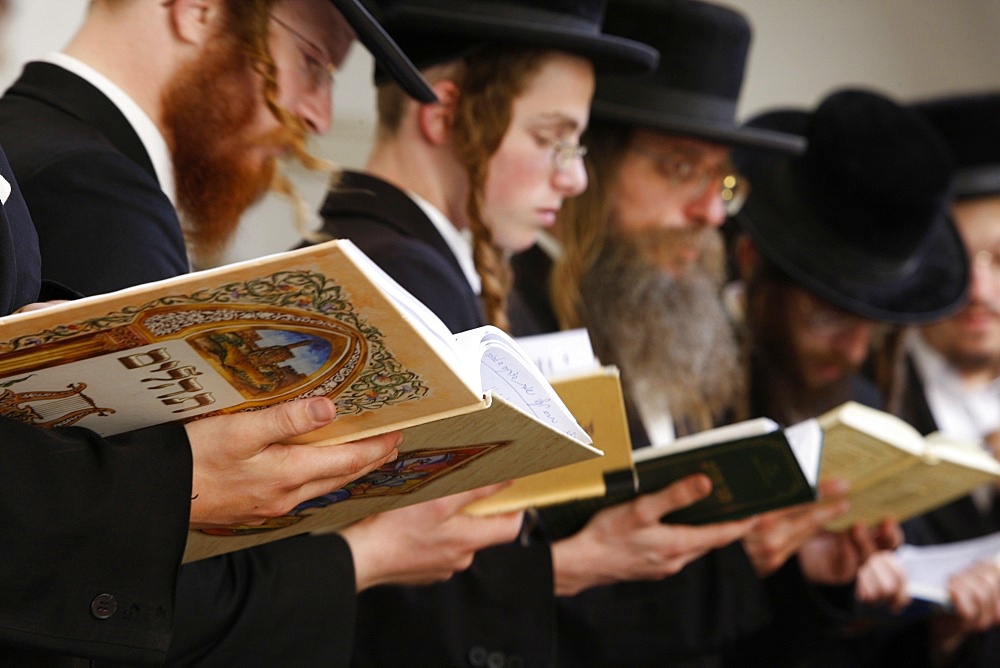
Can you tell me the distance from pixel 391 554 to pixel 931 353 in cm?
350

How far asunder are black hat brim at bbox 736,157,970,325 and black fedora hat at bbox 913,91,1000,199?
92 cm

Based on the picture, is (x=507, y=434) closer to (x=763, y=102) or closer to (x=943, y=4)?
(x=763, y=102)

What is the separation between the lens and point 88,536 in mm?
1211

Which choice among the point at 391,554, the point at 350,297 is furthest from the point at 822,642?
the point at 350,297

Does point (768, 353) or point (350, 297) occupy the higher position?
point (350, 297)

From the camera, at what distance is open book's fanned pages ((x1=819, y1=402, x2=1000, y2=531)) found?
2.63 meters

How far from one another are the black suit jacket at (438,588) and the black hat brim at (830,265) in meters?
1.82

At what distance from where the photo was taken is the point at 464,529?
2072 mm

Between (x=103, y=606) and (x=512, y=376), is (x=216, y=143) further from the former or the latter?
(x=103, y=606)

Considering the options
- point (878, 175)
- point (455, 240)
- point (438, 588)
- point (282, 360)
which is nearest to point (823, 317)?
point (878, 175)

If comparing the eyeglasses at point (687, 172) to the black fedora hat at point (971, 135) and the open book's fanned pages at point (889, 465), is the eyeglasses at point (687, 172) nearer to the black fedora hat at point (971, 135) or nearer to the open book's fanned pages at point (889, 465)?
the open book's fanned pages at point (889, 465)

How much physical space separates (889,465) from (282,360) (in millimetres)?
2005

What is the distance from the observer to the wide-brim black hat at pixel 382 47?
6.09ft

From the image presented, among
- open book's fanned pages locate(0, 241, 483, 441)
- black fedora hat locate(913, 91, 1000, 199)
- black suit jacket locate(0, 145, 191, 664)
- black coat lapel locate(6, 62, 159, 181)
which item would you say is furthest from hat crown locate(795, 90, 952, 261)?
black suit jacket locate(0, 145, 191, 664)
